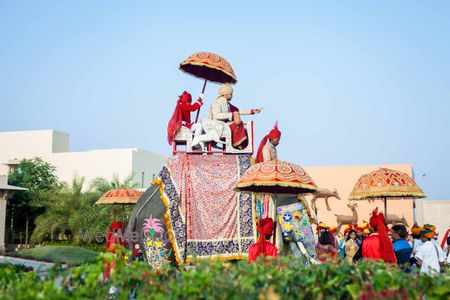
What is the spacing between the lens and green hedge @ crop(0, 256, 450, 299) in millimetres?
3787

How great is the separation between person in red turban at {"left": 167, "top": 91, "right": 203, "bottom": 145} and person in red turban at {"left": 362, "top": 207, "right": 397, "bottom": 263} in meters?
3.57

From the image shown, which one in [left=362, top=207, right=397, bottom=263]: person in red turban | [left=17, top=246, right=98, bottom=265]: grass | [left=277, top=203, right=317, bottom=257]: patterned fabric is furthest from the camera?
[left=17, top=246, right=98, bottom=265]: grass

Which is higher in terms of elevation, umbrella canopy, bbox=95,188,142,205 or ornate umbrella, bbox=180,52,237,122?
ornate umbrella, bbox=180,52,237,122

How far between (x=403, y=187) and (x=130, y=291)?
17.3ft

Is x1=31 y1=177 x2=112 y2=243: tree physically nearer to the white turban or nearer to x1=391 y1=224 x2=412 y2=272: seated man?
the white turban

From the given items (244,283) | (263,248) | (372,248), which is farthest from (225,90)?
(244,283)

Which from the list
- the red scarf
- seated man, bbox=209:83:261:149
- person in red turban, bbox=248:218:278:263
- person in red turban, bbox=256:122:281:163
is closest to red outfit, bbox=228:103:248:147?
seated man, bbox=209:83:261:149

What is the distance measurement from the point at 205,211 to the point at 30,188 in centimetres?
2150

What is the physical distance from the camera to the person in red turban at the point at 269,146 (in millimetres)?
8914

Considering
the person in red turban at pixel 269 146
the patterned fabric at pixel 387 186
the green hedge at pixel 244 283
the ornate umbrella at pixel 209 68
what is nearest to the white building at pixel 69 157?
the ornate umbrella at pixel 209 68

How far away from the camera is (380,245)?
698 centimetres

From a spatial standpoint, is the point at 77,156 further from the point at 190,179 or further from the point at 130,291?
the point at 130,291

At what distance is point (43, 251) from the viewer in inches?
769

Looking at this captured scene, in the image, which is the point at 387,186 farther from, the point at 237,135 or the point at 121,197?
the point at 121,197
